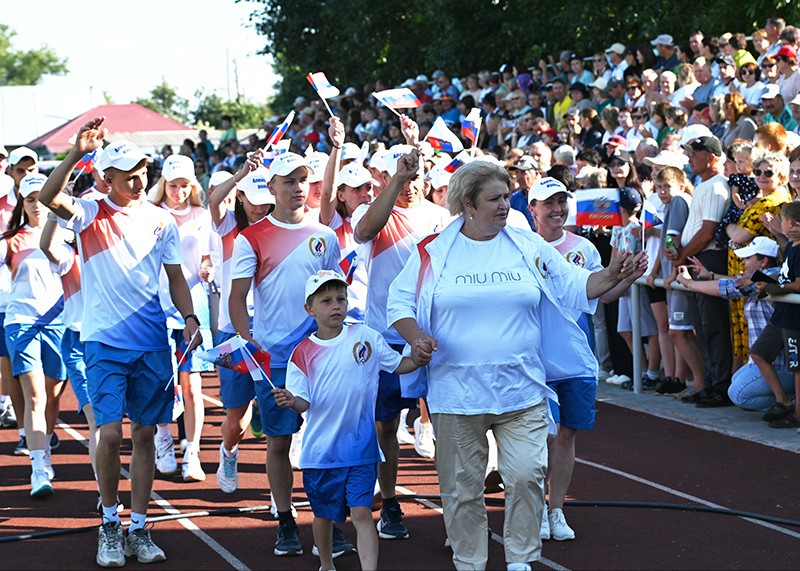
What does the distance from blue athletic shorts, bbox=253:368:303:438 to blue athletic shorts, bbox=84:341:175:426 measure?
56 centimetres

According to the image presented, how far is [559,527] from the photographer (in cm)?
736

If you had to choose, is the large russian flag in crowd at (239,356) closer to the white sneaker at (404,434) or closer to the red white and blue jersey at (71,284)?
the red white and blue jersey at (71,284)

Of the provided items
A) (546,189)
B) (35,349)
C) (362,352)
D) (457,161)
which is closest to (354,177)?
(457,161)

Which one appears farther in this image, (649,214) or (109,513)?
(649,214)

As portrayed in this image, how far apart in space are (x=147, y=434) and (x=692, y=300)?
599cm

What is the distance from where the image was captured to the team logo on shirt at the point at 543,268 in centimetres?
639

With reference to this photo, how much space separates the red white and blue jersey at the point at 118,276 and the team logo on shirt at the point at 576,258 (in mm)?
2381

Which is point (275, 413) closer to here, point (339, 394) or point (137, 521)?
point (339, 394)

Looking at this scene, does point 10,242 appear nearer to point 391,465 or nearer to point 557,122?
point 391,465

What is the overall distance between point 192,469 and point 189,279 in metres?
1.46

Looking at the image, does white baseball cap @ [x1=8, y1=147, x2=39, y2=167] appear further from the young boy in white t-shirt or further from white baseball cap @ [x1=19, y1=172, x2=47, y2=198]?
the young boy in white t-shirt

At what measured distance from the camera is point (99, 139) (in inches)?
267

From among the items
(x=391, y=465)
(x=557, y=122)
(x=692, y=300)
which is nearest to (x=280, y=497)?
(x=391, y=465)

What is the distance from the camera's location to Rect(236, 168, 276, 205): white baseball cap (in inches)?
325
